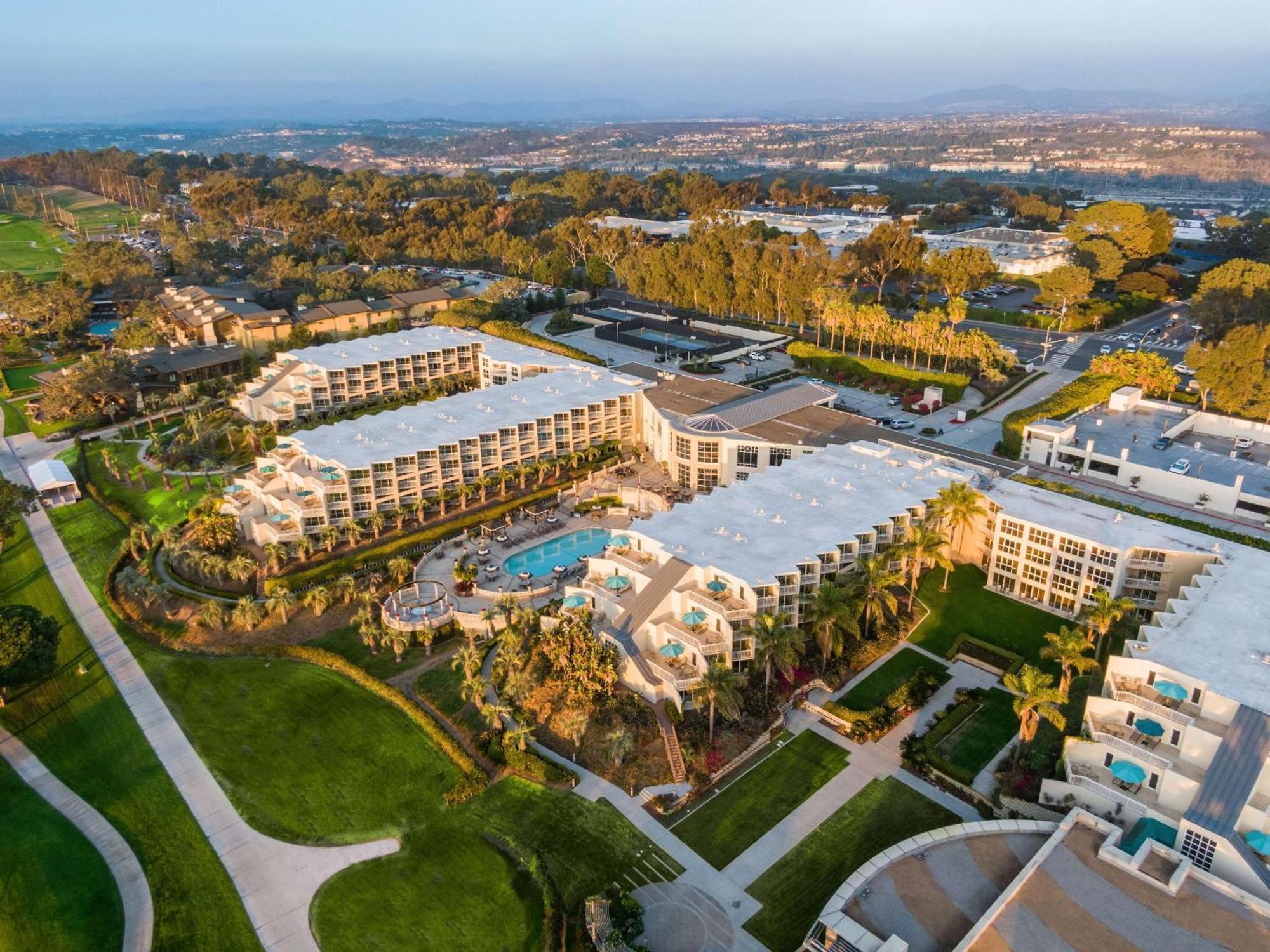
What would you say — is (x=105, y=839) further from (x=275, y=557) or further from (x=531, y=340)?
(x=531, y=340)

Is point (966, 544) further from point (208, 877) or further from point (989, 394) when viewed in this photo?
point (208, 877)

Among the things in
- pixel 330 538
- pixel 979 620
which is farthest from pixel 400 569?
pixel 979 620

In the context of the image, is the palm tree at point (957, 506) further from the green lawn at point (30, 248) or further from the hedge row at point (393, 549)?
the green lawn at point (30, 248)

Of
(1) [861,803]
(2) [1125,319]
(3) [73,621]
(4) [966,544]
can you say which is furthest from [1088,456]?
(3) [73,621]

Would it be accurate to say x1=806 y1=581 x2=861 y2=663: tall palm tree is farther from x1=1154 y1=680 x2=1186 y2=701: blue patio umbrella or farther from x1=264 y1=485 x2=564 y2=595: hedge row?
x1=264 y1=485 x2=564 y2=595: hedge row

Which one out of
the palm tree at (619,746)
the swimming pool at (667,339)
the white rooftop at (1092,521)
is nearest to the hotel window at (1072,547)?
the white rooftop at (1092,521)

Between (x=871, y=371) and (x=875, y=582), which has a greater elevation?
(x=875, y=582)

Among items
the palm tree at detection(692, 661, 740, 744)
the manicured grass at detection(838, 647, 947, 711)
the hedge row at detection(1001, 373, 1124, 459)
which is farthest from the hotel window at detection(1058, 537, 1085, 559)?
the palm tree at detection(692, 661, 740, 744)
